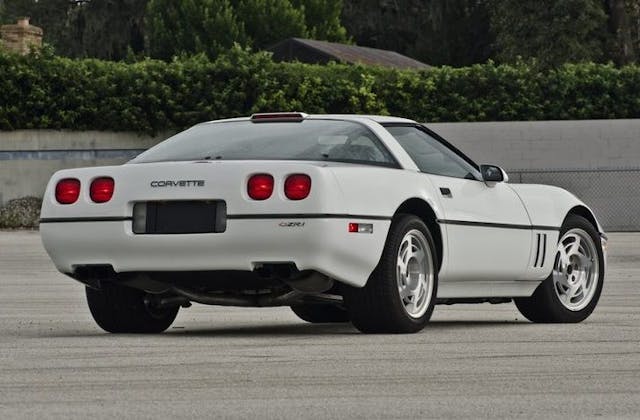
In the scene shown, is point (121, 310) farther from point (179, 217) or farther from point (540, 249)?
point (540, 249)

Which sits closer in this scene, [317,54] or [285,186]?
[285,186]

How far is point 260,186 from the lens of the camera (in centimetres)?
984

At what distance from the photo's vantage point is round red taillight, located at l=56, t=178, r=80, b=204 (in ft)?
34.2

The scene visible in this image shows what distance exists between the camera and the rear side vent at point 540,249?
1166 cm

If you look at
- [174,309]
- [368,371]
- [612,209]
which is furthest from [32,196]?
[368,371]

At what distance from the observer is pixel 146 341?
1020 cm

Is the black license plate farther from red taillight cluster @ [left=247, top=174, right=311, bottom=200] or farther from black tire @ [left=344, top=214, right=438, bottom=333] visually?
black tire @ [left=344, top=214, right=438, bottom=333]

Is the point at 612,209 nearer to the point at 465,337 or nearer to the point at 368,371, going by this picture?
the point at 465,337

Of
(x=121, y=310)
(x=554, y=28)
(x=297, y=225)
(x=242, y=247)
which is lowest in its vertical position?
(x=121, y=310)

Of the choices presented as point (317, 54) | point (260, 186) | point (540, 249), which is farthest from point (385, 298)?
point (317, 54)

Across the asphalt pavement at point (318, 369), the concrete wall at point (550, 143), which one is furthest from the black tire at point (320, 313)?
the concrete wall at point (550, 143)

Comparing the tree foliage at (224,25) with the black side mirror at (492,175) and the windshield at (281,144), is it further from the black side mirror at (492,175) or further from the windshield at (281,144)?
the windshield at (281,144)

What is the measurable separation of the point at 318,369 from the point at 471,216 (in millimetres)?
3093

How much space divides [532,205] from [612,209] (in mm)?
24973
